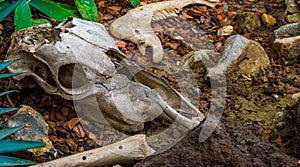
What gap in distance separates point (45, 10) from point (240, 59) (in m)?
1.01

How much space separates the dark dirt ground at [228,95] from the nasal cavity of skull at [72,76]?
0.15 meters

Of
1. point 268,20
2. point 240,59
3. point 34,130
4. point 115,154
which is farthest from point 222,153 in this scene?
point 268,20

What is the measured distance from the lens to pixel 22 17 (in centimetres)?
260

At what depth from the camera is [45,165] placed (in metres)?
1.98

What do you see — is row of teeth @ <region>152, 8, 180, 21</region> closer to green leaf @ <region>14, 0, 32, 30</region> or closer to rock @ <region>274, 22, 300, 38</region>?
rock @ <region>274, 22, 300, 38</region>

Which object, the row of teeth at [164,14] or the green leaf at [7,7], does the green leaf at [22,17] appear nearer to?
the green leaf at [7,7]

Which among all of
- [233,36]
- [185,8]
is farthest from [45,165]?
[185,8]

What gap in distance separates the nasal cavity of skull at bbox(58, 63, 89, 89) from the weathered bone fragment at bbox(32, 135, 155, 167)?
0.31 meters

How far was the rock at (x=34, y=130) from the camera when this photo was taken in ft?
6.83

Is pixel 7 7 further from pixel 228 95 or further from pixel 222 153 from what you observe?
pixel 222 153

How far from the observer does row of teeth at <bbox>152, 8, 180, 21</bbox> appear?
3.03 metres

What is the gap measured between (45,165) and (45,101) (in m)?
0.49

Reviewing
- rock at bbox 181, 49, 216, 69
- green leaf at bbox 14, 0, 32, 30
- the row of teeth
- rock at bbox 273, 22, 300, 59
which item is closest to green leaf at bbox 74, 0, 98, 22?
green leaf at bbox 14, 0, 32, 30

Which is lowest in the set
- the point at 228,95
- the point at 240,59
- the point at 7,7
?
the point at 228,95
